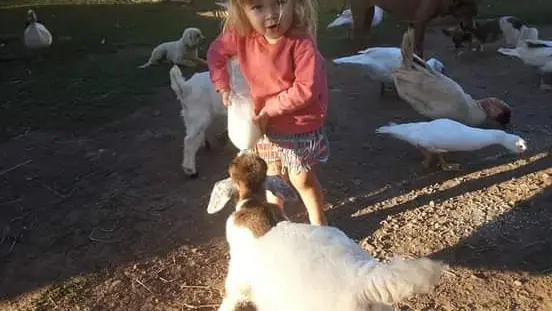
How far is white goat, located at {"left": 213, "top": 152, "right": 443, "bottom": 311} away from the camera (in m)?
1.79

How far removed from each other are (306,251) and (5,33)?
764cm

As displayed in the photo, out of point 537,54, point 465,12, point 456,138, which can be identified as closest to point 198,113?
point 456,138

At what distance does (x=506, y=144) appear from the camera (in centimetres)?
399

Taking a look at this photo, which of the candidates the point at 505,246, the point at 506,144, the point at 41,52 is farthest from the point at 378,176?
the point at 41,52

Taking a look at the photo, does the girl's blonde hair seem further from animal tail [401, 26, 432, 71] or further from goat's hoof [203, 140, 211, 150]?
animal tail [401, 26, 432, 71]

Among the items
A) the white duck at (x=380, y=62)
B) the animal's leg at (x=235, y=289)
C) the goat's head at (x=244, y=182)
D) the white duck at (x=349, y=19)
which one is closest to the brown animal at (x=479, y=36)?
the white duck at (x=349, y=19)

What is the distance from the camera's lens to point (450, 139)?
13.2ft

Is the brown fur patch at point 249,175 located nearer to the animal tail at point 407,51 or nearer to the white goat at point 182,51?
the animal tail at point 407,51

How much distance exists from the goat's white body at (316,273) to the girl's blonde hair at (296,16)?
92 centimetres

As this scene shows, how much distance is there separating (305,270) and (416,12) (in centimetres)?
563

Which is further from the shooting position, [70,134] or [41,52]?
[41,52]

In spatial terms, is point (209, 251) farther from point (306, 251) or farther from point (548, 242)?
point (548, 242)

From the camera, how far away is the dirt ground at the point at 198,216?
2995 mm

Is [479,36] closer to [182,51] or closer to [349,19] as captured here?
[349,19]
